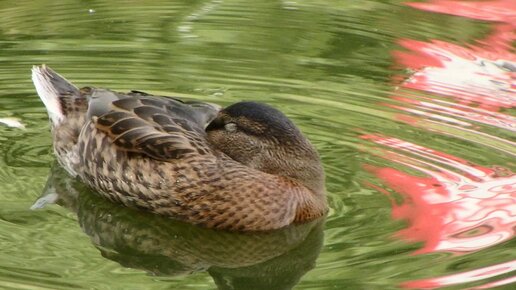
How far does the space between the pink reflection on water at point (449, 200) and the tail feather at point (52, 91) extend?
2.10m

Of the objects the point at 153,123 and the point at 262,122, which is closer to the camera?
the point at 262,122

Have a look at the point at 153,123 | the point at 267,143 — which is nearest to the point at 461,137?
the point at 267,143

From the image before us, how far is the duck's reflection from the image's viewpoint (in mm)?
6621

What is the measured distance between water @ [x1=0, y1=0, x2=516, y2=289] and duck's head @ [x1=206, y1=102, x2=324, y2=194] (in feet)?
1.02

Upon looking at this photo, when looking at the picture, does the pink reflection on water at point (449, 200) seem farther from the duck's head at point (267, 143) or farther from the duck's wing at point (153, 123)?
the duck's wing at point (153, 123)

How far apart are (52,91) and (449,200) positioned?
9.26 feet

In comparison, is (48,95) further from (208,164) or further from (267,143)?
(267,143)

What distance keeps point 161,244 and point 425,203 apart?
5.24 feet

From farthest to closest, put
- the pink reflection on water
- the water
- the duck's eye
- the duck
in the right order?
the duck's eye, the duck, the pink reflection on water, the water

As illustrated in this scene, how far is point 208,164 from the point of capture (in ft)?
24.1

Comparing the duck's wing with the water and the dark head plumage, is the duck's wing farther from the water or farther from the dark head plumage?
the water

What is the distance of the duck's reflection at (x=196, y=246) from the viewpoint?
6621mm

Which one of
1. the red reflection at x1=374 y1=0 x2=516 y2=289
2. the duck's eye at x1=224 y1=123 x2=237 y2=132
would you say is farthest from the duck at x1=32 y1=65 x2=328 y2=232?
the red reflection at x1=374 y1=0 x2=516 y2=289

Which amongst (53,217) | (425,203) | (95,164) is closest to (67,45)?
(95,164)
